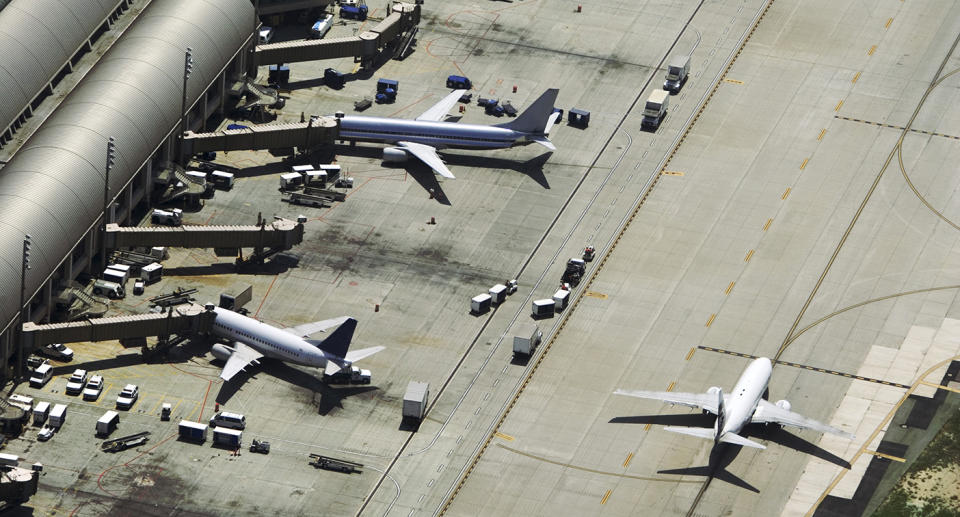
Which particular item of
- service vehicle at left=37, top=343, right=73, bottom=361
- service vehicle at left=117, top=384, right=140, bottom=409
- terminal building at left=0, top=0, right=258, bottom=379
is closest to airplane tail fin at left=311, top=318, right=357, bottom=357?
service vehicle at left=117, top=384, right=140, bottom=409

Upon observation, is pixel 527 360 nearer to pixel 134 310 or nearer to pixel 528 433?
pixel 528 433

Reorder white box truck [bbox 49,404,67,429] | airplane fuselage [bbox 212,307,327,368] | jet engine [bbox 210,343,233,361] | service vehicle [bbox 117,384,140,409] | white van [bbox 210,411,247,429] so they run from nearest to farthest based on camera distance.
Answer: white box truck [bbox 49,404,67,429], white van [bbox 210,411,247,429], service vehicle [bbox 117,384,140,409], airplane fuselage [bbox 212,307,327,368], jet engine [bbox 210,343,233,361]

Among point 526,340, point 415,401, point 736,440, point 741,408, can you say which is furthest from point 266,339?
point 736,440

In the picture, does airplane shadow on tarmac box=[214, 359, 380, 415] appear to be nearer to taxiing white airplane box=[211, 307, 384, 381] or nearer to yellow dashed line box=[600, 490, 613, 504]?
taxiing white airplane box=[211, 307, 384, 381]

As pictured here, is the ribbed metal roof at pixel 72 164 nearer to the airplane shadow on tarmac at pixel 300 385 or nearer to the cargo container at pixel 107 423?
the cargo container at pixel 107 423

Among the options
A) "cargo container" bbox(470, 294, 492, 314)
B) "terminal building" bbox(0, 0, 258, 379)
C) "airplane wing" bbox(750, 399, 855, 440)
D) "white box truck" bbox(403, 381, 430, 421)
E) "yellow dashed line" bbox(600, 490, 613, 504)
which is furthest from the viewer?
"cargo container" bbox(470, 294, 492, 314)

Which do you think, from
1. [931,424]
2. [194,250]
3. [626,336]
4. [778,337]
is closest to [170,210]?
[194,250]

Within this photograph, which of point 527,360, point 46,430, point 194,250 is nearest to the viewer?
point 46,430
